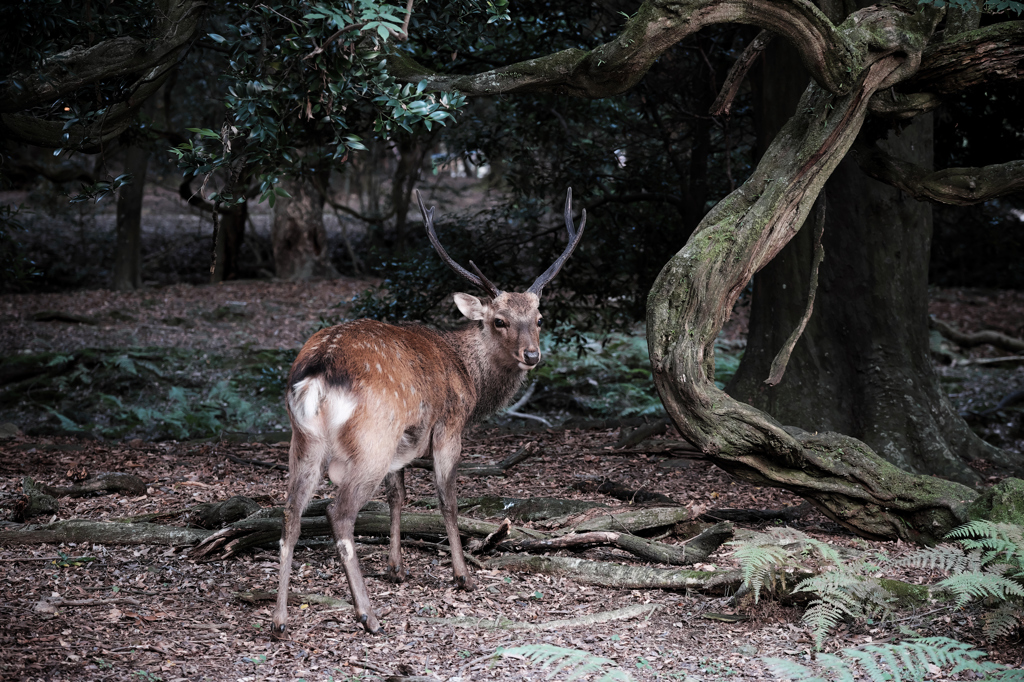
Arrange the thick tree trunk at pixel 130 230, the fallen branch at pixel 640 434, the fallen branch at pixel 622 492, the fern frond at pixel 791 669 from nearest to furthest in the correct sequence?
the fern frond at pixel 791 669
the fallen branch at pixel 622 492
the fallen branch at pixel 640 434
the thick tree trunk at pixel 130 230

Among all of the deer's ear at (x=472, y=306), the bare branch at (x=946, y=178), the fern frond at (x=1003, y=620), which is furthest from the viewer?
the deer's ear at (x=472, y=306)

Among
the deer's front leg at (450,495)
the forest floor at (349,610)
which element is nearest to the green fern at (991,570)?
the forest floor at (349,610)

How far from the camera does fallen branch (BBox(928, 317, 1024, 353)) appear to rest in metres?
12.0

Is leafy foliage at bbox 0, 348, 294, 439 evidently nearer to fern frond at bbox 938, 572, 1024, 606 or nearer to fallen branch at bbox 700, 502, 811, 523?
fallen branch at bbox 700, 502, 811, 523

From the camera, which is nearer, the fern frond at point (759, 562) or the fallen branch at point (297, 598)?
the fern frond at point (759, 562)

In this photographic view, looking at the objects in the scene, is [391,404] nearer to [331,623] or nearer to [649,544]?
[331,623]

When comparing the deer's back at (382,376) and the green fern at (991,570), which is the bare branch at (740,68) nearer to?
the deer's back at (382,376)

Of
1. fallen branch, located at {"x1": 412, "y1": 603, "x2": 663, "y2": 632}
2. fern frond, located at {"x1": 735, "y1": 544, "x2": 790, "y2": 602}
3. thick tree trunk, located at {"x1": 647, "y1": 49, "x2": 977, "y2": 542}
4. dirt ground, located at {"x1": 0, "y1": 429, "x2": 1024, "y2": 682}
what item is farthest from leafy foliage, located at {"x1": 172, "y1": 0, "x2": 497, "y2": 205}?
fern frond, located at {"x1": 735, "y1": 544, "x2": 790, "y2": 602}

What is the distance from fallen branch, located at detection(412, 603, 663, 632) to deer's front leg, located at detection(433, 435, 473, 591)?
0.41 m

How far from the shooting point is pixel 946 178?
5047 mm

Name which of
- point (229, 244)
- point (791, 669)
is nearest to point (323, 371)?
point (791, 669)

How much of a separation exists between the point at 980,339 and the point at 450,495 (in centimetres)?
1060

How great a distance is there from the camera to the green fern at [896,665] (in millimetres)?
2781

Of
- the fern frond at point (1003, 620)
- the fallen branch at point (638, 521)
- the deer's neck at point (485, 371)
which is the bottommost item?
the fallen branch at point (638, 521)
